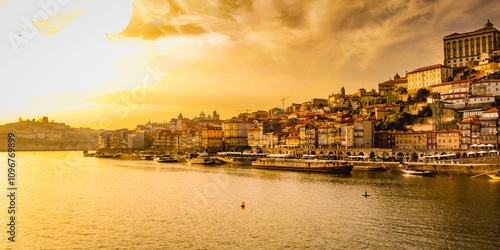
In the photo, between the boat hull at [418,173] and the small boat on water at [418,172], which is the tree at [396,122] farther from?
the boat hull at [418,173]

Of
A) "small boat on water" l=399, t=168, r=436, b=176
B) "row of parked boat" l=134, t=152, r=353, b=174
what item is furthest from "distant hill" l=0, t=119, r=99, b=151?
"small boat on water" l=399, t=168, r=436, b=176

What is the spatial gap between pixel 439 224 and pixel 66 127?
202736mm

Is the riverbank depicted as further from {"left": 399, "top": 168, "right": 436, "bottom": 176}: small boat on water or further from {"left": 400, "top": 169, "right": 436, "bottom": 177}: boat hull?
{"left": 400, "top": 169, "right": 436, "bottom": 177}: boat hull

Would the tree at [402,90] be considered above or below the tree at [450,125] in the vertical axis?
above

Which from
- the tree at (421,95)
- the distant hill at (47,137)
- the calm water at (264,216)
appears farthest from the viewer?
the distant hill at (47,137)

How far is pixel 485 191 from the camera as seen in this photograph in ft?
84.5

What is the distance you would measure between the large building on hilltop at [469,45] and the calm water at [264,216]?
165 feet

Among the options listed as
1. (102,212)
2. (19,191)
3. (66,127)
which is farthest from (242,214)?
(66,127)

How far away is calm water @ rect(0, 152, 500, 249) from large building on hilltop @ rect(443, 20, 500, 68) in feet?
165

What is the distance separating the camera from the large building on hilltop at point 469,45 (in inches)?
2724

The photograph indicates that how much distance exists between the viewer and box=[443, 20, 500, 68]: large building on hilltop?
227 feet

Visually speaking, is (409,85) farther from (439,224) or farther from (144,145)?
(144,145)

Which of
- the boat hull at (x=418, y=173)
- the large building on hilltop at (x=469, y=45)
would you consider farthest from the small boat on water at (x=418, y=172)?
the large building on hilltop at (x=469, y=45)

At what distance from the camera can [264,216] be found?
1944 cm
